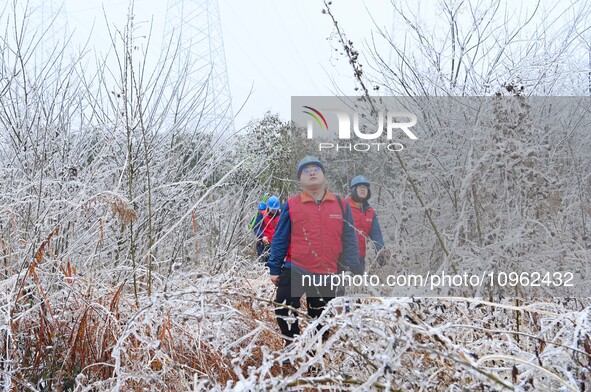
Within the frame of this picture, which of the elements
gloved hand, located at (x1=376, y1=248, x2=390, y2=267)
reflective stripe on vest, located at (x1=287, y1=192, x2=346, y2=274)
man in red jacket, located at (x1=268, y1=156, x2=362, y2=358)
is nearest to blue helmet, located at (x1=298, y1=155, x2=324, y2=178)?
man in red jacket, located at (x1=268, y1=156, x2=362, y2=358)

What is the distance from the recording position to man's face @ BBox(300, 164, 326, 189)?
3.87m

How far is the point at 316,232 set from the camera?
152 inches

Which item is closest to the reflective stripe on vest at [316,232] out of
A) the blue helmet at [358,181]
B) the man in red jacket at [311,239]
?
the man in red jacket at [311,239]

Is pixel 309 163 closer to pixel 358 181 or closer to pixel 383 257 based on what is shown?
pixel 358 181

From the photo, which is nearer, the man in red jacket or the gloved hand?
the gloved hand

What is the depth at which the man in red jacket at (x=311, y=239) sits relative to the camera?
12.7ft

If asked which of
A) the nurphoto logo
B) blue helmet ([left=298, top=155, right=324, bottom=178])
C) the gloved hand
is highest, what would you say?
the nurphoto logo

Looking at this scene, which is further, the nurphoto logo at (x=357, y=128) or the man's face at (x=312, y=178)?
the man's face at (x=312, y=178)

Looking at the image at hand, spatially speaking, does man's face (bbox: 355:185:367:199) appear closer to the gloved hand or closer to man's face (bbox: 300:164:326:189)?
man's face (bbox: 300:164:326:189)

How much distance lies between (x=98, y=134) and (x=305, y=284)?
274cm

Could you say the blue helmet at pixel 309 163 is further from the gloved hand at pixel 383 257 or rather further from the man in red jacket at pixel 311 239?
the gloved hand at pixel 383 257

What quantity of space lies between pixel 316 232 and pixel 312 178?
1.05 ft

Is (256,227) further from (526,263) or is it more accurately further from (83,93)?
(526,263)

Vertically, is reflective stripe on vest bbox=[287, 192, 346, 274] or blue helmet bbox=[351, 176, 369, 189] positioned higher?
blue helmet bbox=[351, 176, 369, 189]
